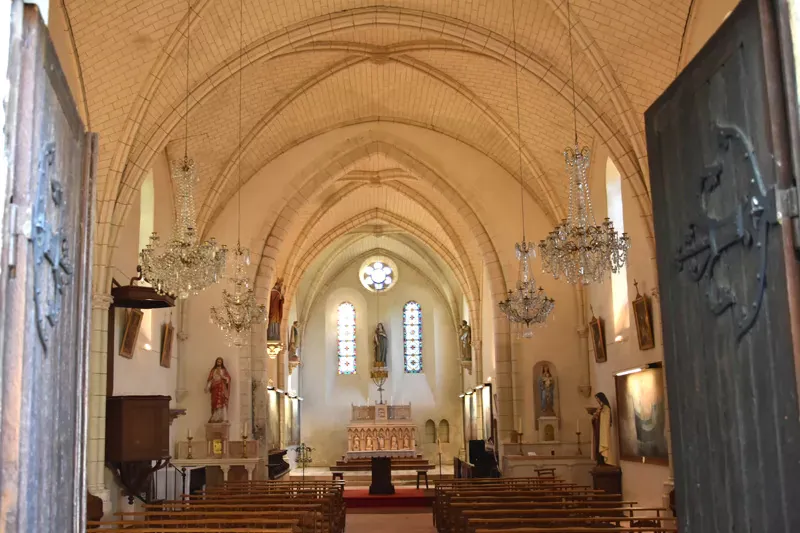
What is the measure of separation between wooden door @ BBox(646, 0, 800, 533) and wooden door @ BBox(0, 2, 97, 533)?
Answer: 2.24m

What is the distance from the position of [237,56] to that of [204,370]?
757 cm

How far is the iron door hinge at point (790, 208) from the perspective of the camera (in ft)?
8.56

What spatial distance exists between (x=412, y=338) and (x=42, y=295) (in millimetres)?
31991

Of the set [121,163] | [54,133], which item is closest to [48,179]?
[54,133]

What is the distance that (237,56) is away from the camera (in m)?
14.8

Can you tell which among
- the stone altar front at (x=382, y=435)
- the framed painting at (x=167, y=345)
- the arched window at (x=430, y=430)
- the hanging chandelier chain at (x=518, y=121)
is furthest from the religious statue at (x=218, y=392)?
the arched window at (x=430, y=430)

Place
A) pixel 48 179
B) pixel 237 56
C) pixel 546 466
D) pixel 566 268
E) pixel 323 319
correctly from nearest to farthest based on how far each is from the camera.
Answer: pixel 48 179 < pixel 566 268 < pixel 237 56 < pixel 546 466 < pixel 323 319

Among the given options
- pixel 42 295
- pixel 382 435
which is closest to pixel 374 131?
pixel 382 435

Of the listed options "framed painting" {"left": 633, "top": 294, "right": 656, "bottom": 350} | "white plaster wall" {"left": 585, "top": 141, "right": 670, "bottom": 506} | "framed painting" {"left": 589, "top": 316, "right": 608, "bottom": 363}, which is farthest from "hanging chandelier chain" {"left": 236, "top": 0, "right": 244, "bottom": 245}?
"framed painting" {"left": 633, "top": 294, "right": 656, "bottom": 350}

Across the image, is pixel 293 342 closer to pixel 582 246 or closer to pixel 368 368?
pixel 368 368

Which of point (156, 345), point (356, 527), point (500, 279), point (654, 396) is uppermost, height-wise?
point (500, 279)

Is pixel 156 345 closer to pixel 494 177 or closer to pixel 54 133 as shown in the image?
pixel 494 177

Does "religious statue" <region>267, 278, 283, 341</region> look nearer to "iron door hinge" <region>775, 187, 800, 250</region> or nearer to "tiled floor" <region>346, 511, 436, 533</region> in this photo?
"tiled floor" <region>346, 511, 436, 533</region>

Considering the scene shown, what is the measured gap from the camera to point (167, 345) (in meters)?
18.2
